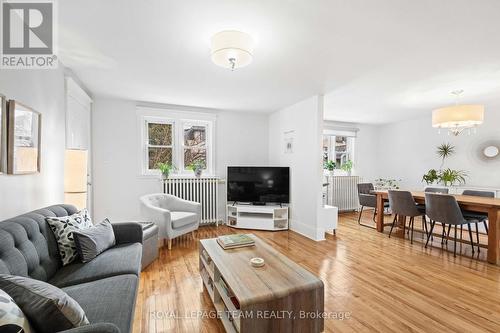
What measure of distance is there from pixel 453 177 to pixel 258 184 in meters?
4.12

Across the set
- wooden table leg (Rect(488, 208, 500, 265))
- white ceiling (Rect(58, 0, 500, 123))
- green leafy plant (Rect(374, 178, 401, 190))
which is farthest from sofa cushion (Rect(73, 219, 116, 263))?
green leafy plant (Rect(374, 178, 401, 190))

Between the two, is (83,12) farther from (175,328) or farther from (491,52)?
(491,52)

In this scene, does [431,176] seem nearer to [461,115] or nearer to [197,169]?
[461,115]

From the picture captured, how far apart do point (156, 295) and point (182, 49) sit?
236 cm

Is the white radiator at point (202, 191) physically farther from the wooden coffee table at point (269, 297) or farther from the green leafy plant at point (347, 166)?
the green leafy plant at point (347, 166)

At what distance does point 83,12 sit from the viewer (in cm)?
174

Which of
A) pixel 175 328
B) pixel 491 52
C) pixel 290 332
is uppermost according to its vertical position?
pixel 491 52

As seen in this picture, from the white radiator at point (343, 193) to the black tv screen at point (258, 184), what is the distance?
1.90 meters

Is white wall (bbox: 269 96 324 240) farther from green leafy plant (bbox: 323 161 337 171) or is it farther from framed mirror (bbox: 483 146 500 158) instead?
framed mirror (bbox: 483 146 500 158)

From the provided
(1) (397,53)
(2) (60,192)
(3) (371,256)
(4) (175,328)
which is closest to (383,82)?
(1) (397,53)

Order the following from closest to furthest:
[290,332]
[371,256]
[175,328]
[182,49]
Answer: [290,332] → [175,328] → [182,49] → [371,256]

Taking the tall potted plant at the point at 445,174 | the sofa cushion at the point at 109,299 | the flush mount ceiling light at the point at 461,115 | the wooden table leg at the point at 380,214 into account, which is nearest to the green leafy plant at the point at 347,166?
the tall potted plant at the point at 445,174

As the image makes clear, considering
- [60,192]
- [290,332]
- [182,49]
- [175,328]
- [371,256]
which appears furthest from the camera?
[371,256]

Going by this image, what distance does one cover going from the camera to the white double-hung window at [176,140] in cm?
435
